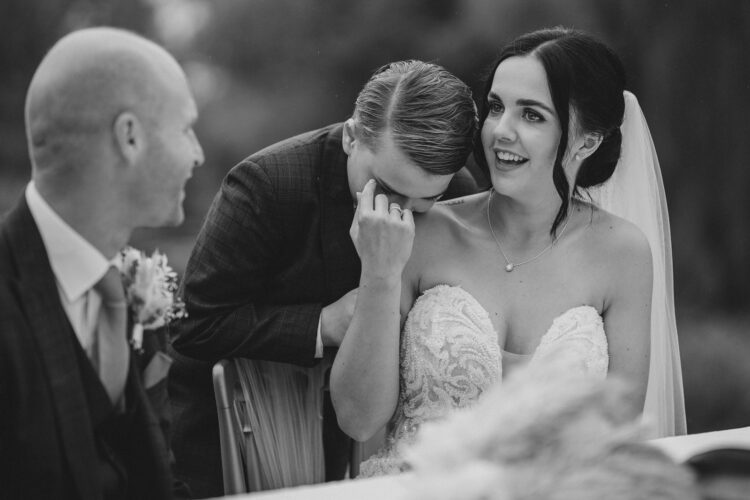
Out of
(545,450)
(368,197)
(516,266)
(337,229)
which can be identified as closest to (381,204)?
(368,197)

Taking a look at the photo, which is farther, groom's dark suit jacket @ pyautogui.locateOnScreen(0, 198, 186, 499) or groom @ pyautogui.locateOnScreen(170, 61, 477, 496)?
groom @ pyautogui.locateOnScreen(170, 61, 477, 496)

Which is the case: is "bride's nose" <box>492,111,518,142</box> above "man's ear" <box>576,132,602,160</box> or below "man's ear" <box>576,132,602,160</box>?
above

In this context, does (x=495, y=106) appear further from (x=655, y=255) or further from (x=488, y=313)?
(x=655, y=255)

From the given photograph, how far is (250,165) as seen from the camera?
201 centimetres

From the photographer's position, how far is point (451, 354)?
209cm

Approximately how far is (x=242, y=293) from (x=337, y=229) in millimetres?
284

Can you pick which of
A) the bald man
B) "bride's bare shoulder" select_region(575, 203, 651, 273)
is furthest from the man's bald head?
"bride's bare shoulder" select_region(575, 203, 651, 273)

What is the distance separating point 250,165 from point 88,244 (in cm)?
84

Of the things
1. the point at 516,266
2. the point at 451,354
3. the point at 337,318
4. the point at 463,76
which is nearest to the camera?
the point at 337,318

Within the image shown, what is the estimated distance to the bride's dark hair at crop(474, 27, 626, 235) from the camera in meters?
2.04

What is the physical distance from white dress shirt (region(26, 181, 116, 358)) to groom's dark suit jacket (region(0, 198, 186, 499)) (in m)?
0.01

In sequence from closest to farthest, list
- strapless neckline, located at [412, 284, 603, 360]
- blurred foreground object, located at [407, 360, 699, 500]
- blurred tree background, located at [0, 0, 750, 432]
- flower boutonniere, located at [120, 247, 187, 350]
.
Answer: blurred foreground object, located at [407, 360, 699, 500] → flower boutonniere, located at [120, 247, 187, 350] → strapless neckline, located at [412, 284, 603, 360] → blurred tree background, located at [0, 0, 750, 432]

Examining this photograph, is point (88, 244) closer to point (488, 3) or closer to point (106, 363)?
point (106, 363)

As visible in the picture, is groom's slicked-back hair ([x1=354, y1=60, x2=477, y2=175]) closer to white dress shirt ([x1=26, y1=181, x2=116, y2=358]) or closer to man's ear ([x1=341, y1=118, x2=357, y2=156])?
man's ear ([x1=341, y1=118, x2=357, y2=156])
